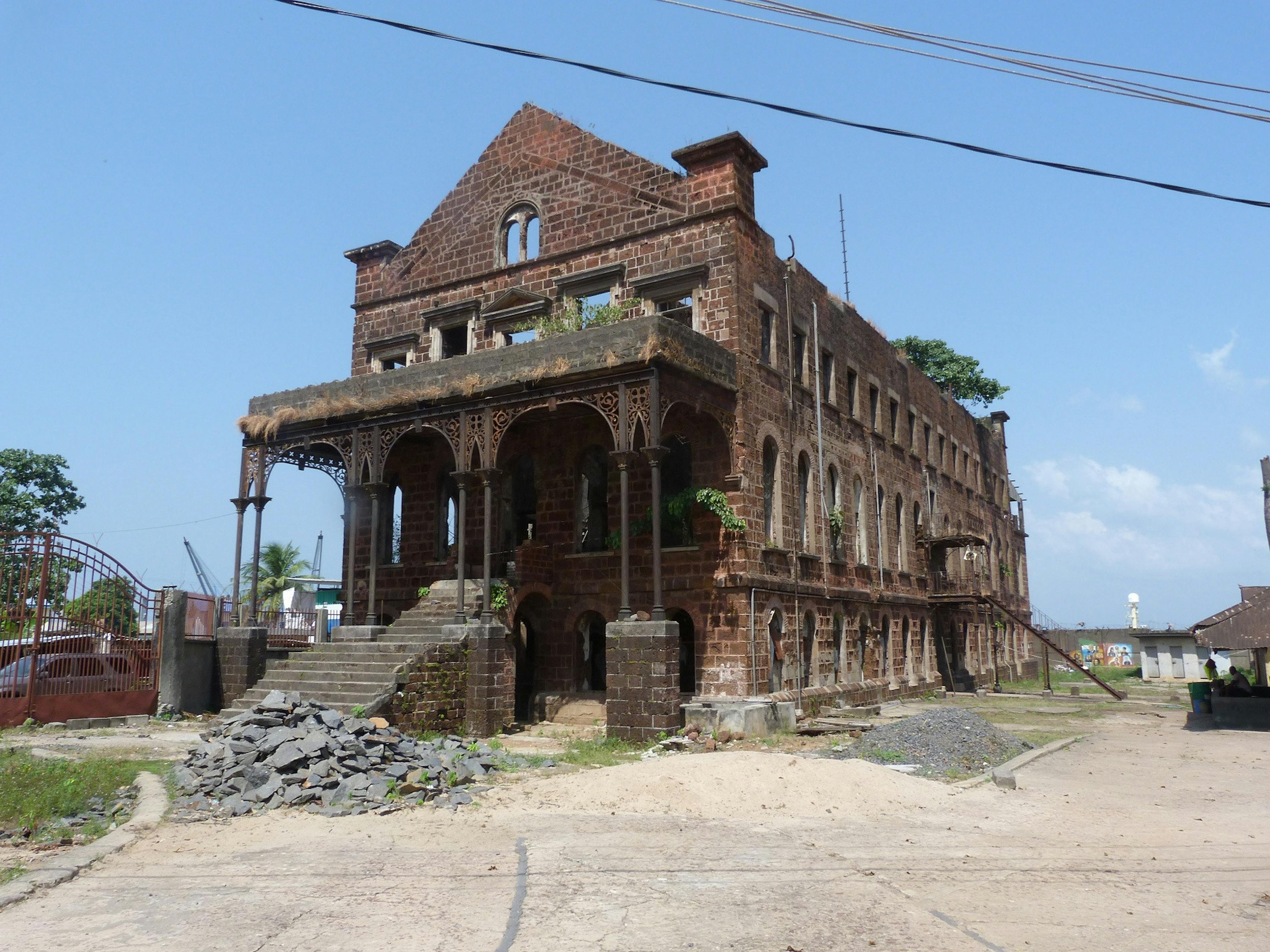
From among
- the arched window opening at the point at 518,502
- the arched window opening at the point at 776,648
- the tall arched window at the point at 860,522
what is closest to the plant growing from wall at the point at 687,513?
the arched window opening at the point at 776,648

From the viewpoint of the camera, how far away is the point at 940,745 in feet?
44.9

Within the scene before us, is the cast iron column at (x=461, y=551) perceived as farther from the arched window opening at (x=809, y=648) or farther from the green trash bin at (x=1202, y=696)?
the green trash bin at (x=1202, y=696)

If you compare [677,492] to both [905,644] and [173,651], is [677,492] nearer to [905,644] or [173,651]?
[173,651]

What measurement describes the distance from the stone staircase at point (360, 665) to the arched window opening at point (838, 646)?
9027 mm

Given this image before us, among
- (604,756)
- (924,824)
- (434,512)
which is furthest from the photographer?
(434,512)

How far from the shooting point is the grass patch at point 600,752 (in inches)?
530

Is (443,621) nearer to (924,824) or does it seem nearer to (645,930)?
(924,824)

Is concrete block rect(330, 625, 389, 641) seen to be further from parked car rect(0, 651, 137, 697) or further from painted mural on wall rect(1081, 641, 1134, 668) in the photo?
painted mural on wall rect(1081, 641, 1134, 668)

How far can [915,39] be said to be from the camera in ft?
33.0

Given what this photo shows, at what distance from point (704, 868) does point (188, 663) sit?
15.4 m

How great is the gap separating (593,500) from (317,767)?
10.6 m

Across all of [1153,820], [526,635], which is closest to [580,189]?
[526,635]

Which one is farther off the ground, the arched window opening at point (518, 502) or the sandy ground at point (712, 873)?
the arched window opening at point (518, 502)

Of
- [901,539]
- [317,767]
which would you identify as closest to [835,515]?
[901,539]
